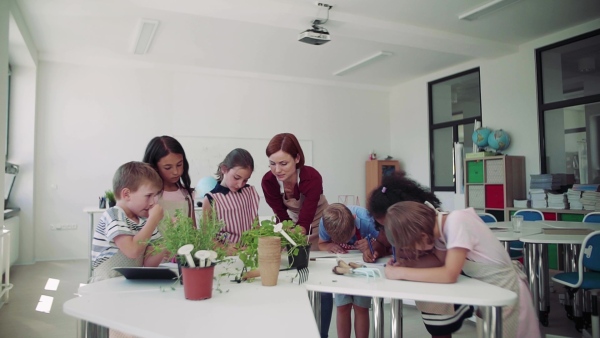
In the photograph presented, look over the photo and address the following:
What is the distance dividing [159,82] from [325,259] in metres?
5.92

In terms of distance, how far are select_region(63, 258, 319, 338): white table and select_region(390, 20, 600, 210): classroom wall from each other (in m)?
5.80

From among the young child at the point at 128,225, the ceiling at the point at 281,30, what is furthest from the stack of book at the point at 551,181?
the young child at the point at 128,225

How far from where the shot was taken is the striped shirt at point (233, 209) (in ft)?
7.44

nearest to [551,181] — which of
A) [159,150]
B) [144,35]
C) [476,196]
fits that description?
[476,196]

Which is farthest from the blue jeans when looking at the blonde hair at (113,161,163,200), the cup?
the cup

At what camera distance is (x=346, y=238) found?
6.92 ft

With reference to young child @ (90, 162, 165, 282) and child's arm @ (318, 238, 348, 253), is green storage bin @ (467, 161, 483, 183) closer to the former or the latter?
child's arm @ (318, 238, 348, 253)

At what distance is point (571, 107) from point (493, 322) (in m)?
5.47

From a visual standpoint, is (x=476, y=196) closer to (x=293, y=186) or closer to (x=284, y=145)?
(x=293, y=186)

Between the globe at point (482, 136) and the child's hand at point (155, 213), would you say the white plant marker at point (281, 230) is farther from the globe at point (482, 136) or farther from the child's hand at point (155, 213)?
the globe at point (482, 136)

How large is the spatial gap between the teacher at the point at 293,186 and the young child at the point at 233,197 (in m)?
0.16

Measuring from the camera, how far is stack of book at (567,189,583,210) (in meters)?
A: 5.12

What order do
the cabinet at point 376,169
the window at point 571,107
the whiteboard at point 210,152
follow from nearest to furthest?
the window at point 571,107 → the whiteboard at point 210,152 → the cabinet at point 376,169

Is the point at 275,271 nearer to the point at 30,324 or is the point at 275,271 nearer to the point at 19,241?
the point at 30,324
